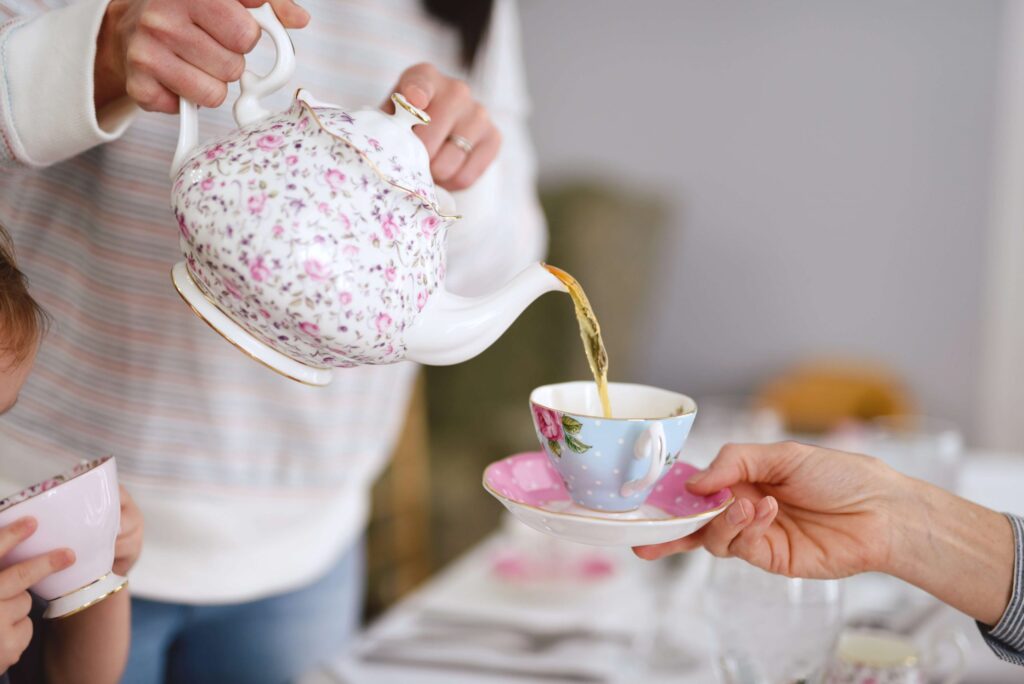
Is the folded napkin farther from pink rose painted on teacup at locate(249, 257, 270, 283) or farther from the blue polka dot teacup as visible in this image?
pink rose painted on teacup at locate(249, 257, 270, 283)

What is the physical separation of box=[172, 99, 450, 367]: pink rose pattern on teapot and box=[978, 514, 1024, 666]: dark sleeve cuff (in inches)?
19.6

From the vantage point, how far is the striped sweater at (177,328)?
60 centimetres

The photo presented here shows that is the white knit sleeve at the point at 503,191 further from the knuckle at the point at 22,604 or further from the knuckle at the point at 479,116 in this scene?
the knuckle at the point at 22,604

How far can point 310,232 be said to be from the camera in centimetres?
49

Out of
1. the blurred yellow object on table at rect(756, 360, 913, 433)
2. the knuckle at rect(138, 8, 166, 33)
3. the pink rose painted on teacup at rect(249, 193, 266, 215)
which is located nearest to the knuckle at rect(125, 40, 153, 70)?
the knuckle at rect(138, 8, 166, 33)

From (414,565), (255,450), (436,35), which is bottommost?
(414,565)

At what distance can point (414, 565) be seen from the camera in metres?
2.45

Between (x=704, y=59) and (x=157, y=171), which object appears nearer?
(x=157, y=171)

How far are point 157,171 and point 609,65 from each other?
8.94ft

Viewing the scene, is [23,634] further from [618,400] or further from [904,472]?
[904,472]

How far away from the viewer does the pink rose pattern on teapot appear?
19.3 inches

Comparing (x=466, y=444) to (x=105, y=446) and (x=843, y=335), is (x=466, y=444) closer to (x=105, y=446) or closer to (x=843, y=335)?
(x=843, y=335)

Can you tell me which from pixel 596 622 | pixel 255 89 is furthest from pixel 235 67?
pixel 596 622

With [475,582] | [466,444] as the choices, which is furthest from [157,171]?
[466,444]
